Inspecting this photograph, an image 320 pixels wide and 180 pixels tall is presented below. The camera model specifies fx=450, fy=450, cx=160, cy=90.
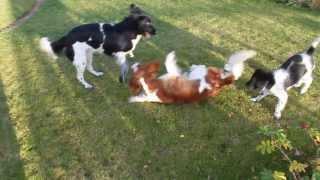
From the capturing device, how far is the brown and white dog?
21.9ft

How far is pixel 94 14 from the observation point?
1202 centimetres

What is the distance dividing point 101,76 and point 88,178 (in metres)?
2.76

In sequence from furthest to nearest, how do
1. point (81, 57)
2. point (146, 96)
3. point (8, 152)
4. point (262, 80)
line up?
point (81, 57), point (146, 96), point (262, 80), point (8, 152)

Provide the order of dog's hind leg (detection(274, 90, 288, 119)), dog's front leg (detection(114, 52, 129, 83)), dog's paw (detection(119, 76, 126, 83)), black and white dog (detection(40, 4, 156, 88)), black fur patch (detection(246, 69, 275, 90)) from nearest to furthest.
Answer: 1. black fur patch (detection(246, 69, 275, 90))
2. dog's hind leg (detection(274, 90, 288, 119))
3. black and white dog (detection(40, 4, 156, 88))
4. dog's front leg (detection(114, 52, 129, 83))
5. dog's paw (detection(119, 76, 126, 83))

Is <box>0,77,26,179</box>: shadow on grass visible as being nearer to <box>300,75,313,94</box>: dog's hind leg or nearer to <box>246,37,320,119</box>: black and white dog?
<box>246,37,320,119</box>: black and white dog

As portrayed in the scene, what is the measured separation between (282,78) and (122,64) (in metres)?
2.57

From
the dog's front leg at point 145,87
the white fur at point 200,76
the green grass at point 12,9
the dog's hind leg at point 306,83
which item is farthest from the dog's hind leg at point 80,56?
the green grass at point 12,9

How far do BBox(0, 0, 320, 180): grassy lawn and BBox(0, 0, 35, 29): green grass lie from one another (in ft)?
7.06

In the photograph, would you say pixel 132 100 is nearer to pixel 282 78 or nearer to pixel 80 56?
pixel 80 56

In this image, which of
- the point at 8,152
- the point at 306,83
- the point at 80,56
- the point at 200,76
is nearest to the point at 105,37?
the point at 80,56

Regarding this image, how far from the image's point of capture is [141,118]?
677 centimetres

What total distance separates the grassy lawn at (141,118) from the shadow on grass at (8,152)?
0.01m

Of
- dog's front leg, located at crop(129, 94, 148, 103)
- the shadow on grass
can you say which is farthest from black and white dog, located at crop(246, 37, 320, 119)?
the shadow on grass

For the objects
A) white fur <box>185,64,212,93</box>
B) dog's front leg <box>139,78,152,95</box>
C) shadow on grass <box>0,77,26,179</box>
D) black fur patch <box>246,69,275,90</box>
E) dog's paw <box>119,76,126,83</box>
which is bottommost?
shadow on grass <box>0,77,26,179</box>
